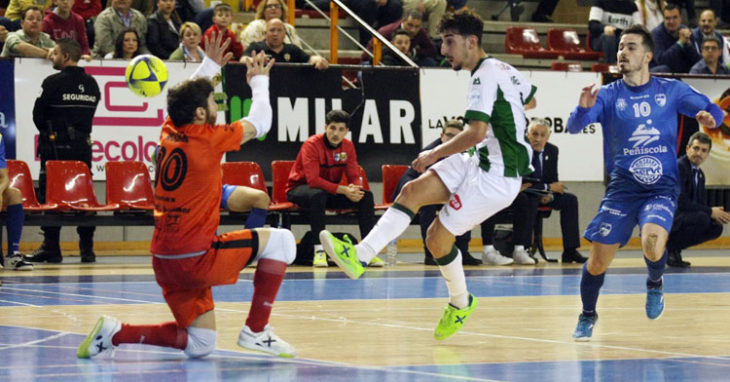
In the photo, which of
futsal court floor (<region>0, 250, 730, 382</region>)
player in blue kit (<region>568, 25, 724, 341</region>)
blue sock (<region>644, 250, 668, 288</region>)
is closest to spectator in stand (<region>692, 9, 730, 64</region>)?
futsal court floor (<region>0, 250, 730, 382</region>)

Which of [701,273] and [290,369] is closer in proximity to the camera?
[290,369]

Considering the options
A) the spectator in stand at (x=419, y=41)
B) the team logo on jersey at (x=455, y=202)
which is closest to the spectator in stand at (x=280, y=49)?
the spectator in stand at (x=419, y=41)

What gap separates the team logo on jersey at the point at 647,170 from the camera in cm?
677

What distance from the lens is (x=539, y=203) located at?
47.3 feet

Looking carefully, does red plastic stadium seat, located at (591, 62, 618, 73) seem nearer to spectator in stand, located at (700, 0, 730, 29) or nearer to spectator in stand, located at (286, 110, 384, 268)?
spectator in stand, located at (700, 0, 730, 29)

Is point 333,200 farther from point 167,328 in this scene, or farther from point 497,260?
point 167,328

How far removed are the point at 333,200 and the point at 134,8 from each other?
15.6 ft

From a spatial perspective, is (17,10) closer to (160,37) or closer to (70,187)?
(160,37)

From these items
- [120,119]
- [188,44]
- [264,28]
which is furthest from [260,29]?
[120,119]

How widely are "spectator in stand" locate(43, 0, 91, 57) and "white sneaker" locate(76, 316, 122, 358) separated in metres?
9.61

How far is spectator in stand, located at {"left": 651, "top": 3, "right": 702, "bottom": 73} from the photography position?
680 inches

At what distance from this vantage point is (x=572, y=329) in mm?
7090

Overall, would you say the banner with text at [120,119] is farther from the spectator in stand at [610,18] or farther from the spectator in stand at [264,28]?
the spectator in stand at [610,18]

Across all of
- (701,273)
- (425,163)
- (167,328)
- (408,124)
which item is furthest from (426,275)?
(167,328)
